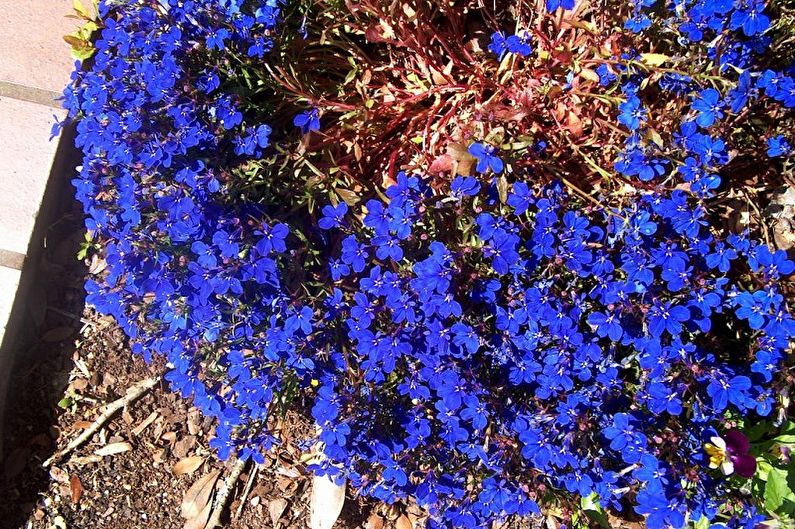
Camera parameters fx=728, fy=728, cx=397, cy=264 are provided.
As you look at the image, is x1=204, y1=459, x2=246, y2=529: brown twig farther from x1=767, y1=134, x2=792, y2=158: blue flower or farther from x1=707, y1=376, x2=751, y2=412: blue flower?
x1=767, y1=134, x2=792, y2=158: blue flower

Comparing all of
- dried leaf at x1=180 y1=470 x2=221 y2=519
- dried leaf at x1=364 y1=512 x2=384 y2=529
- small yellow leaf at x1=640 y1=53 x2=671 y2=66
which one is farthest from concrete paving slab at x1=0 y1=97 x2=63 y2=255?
small yellow leaf at x1=640 y1=53 x2=671 y2=66

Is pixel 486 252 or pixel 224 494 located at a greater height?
pixel 486 252

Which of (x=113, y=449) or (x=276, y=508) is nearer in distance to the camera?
(x=276, y=508)

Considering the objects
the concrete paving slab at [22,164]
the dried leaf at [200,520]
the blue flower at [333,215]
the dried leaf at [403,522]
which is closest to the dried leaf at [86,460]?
the dried leaf at [200,520]

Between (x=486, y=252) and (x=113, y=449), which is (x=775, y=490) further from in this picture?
(x=113, y=449)

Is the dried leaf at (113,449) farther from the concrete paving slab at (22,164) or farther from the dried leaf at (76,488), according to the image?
the concrete paving slab at (22,164)

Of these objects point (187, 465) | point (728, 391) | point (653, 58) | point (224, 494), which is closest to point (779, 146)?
point (653, 58)

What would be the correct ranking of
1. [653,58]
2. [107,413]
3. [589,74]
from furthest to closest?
[107,413], [589,74], [653,58]
